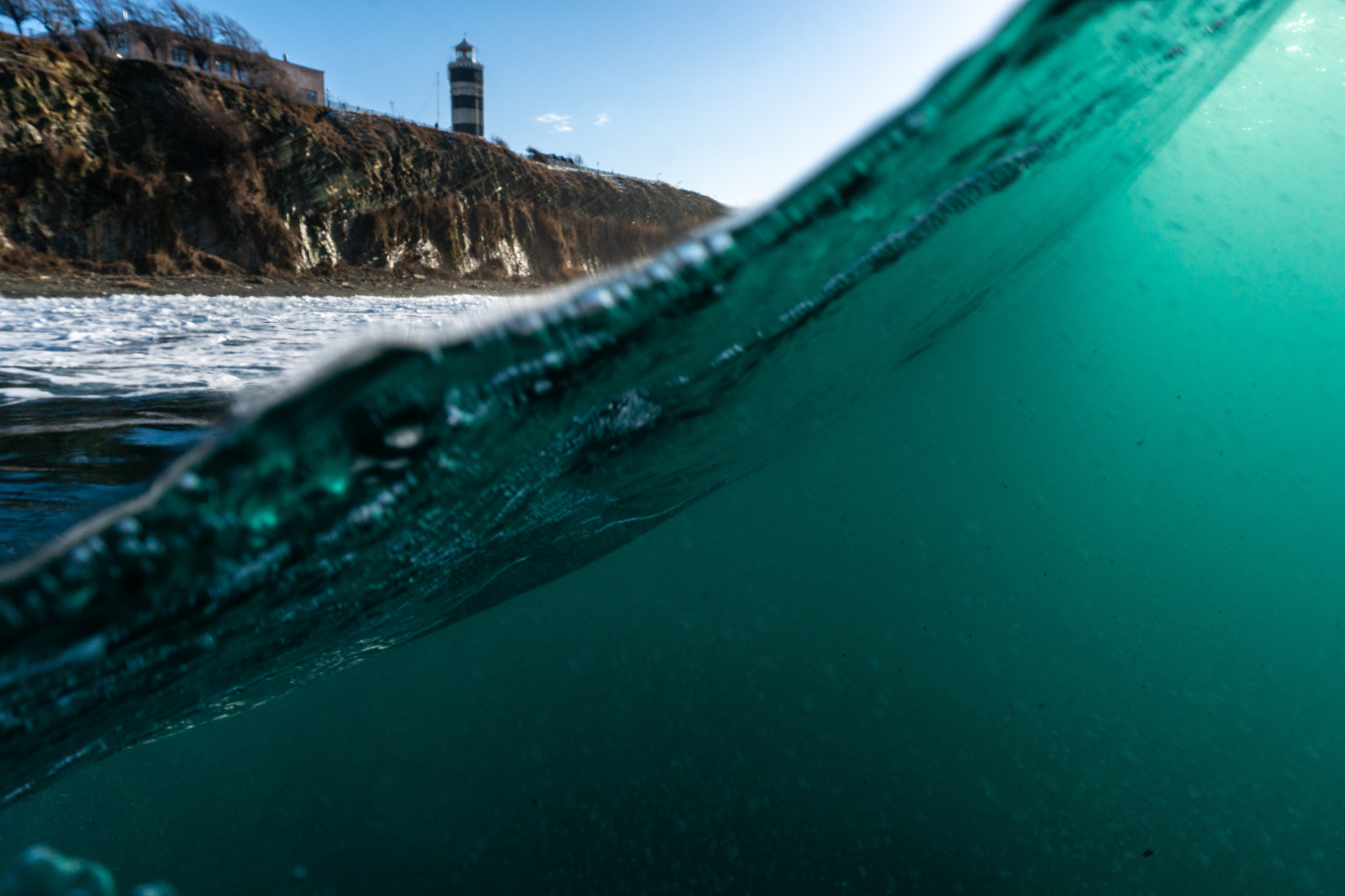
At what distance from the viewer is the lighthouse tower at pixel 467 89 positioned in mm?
38188

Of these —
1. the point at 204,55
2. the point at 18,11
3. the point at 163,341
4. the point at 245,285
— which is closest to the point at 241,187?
the point at 245,285

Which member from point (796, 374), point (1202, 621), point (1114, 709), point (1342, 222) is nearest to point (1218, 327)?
point (1342, 222)

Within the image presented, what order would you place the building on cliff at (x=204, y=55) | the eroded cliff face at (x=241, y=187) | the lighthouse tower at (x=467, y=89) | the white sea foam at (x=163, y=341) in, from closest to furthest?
1. the white sea foam at (x=163, y=341)
2. the eroded cliff face at (x=241, y=187)
3. the building on cliff at (x=204, y=55)
4. the lighthouse tower at (x=467, y=89)

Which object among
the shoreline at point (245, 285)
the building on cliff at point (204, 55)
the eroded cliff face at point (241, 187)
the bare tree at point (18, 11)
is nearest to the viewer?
the shoreline at point (245, 285)

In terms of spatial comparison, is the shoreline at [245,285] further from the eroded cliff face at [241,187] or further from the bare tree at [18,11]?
the bare tree at [18,11]

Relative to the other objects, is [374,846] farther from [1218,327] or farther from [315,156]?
[315,156]

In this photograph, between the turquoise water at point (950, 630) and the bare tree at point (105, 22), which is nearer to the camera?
the turquoise water at point (950, 630)

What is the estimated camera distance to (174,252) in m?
17.0

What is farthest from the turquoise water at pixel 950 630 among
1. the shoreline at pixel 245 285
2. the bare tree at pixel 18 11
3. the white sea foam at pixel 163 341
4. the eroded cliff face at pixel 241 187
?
the bare tree at pixel 18 11

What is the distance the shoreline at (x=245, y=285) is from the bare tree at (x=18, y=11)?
28.0 feet

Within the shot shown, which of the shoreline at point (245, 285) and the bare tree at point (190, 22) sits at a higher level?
the bare tree at point (190, 22)

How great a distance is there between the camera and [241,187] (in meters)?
18.5

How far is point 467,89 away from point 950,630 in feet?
141

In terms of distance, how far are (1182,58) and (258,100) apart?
78.8 feet
